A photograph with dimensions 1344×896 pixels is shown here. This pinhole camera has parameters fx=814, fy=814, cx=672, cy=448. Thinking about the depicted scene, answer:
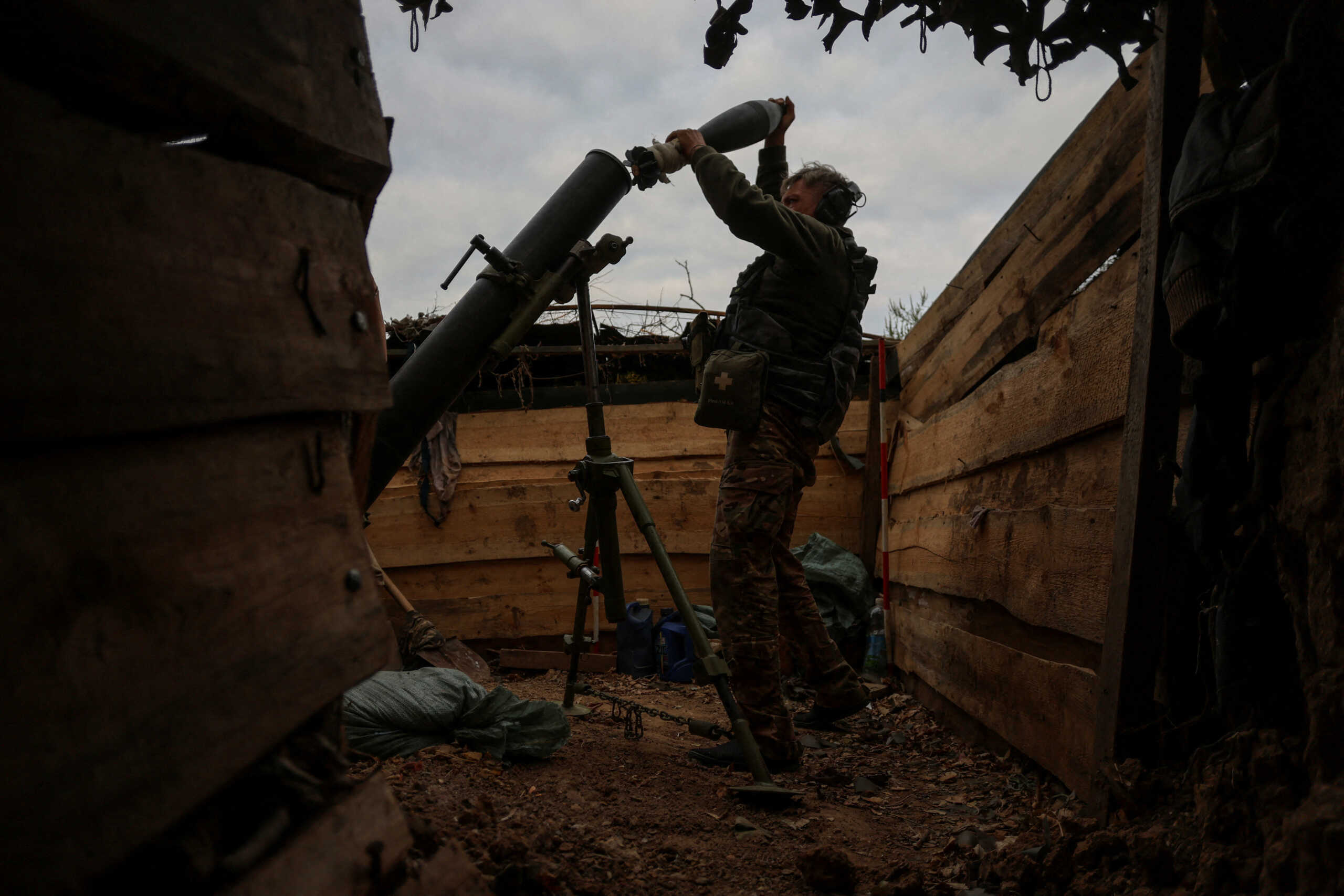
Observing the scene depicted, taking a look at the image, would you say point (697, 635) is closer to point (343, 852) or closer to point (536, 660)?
point (343, 852)

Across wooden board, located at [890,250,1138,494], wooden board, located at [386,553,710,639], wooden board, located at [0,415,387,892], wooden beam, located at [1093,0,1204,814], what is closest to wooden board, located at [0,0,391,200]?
wooden board, located at [0,415,387,892]

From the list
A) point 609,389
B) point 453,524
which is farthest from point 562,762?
point 609,389

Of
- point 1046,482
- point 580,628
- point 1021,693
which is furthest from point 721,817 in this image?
point 1046,482

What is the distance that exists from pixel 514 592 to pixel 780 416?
9.52 ft

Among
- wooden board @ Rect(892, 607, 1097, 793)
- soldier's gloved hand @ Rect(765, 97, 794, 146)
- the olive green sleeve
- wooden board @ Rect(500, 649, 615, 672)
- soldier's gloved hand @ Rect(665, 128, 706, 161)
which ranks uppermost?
soldier's gloved hand @ Rect(765, 97, 794, 146)

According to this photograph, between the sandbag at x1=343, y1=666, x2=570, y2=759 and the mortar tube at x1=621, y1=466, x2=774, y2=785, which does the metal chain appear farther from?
the sandbag at x1=343, y1=666, x2=570, y2=759

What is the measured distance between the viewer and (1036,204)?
2936mm

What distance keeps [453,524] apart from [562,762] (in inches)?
119

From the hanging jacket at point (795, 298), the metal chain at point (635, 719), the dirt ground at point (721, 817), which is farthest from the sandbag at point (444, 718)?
the hanging jacket at point (795, 298)

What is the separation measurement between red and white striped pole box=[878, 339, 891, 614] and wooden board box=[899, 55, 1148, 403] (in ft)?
2.11

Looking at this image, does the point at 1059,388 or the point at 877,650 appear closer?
the point at 1059,388

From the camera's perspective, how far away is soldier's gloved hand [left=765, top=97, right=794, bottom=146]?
3607 mm

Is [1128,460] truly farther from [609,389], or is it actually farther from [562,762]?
[609,389]

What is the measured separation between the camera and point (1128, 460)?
1834 millimetres
